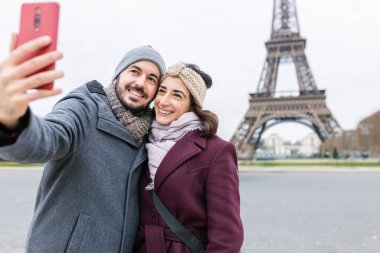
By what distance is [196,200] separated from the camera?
6.42ft

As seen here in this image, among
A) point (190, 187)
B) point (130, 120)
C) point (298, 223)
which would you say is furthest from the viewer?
point (298, 223)

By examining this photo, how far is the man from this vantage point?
1.69 m

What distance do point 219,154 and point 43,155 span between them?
0.99 meters

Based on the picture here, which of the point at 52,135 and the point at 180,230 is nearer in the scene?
the point at 52,135

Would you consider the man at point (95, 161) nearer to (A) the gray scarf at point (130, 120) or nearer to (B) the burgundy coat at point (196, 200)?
(A) the gray scarf at point (130, 120)

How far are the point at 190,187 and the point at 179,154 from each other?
7.7 inches

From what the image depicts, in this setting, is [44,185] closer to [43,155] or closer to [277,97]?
[43,155]

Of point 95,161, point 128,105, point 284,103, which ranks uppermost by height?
point 284,103

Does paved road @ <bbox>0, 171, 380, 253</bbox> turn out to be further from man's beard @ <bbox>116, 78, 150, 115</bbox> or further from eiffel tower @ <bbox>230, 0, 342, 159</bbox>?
eiffel tower @ <bbox>230, 0, 342, 159</bbox>

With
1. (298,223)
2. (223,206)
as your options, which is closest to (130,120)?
(223,206)

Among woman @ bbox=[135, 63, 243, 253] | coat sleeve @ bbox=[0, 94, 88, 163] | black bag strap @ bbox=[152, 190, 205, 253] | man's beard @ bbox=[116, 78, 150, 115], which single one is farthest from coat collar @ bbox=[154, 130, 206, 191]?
coat sleeve @ bbox=[0, 94, 88, 163]

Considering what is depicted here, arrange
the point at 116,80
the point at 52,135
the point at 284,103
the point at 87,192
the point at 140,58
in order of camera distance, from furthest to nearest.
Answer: the point at 284,103 < the point at 116,80 < the point at 140,58 < the point at 87,192 < the point at 52,135

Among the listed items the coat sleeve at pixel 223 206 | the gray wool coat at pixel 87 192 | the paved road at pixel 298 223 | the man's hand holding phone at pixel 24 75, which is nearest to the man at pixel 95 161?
the gray wool coat at pixel 87 192

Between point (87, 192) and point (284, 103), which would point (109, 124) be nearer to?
point (87, 192)
